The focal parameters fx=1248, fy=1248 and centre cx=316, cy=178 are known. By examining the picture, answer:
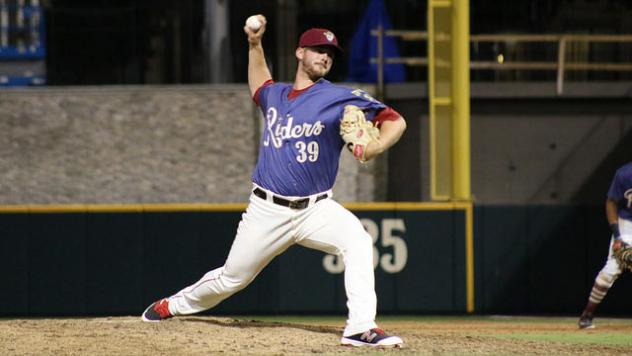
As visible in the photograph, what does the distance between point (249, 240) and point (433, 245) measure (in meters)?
6.18

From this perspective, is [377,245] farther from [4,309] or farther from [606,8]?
[606,8]

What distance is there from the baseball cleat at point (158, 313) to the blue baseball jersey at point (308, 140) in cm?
116

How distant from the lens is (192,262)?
43.9 ft

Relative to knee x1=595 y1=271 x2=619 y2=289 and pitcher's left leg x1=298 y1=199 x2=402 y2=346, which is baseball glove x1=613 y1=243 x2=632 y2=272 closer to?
knee x1=595 y1=271 x2=619 y2=289

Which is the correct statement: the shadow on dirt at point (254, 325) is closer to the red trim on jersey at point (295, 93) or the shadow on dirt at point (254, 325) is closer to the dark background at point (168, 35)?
the red trim on jersey at point (295, 93)

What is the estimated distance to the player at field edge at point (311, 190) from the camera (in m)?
7.29

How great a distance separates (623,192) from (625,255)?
0.59 meters

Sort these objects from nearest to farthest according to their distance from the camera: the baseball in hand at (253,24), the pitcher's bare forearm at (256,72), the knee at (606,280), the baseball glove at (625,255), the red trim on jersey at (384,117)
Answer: the red trim on jersey at (384,117)
the baseball in hand at (253,24)
the pitcher's bare forearm at (256,72)
the baseball glove at (625,255)
the knee at (606,280)

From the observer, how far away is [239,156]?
16312mm

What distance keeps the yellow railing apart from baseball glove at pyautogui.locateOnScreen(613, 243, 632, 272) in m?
5.76

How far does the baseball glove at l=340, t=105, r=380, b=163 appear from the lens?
22.6 feet

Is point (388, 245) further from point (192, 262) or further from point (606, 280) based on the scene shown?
point (606, 280)

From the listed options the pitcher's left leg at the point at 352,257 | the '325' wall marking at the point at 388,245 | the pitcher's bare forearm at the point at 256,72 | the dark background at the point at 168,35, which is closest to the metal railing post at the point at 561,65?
the dark background at the point at 168,35

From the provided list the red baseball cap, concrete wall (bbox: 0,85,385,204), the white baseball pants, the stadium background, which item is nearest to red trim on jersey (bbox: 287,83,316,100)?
the red baseball cap
